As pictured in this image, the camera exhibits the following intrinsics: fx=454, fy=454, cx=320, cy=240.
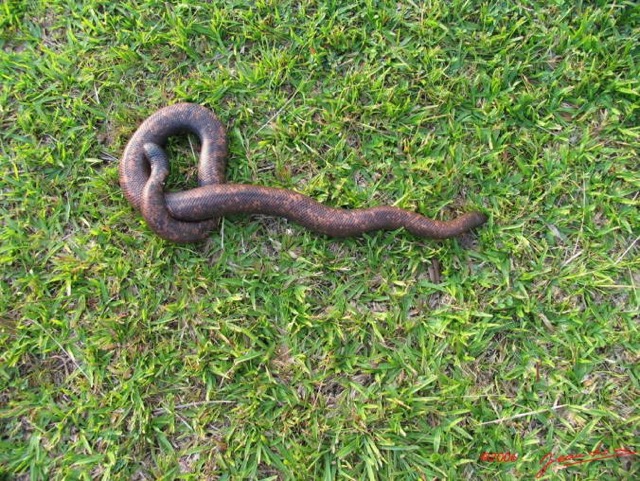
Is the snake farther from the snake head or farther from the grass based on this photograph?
the grass

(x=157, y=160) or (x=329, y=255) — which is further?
(x=329, y=255)

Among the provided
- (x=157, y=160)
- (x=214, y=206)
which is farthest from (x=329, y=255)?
(x=157, y=160)

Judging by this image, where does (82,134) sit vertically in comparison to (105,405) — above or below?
above

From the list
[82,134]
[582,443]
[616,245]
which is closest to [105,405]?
[82,134]

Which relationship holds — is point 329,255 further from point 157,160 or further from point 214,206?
point 157,160

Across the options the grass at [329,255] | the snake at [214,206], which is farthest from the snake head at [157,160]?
the grass at [329,255]

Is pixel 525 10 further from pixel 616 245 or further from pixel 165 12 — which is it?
pixel 165 12
